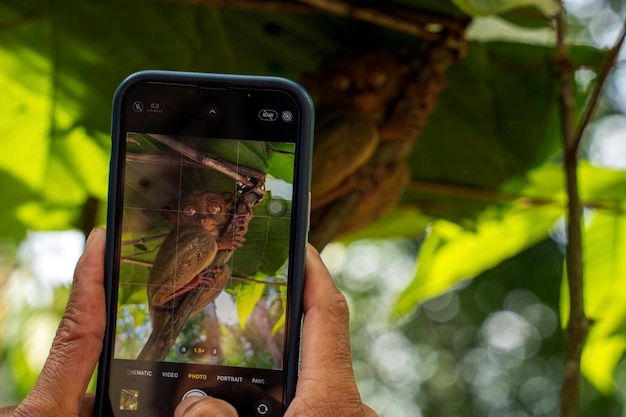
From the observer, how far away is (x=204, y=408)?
343 mm

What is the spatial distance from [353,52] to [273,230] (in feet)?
1.02

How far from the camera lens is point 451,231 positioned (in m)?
0.87

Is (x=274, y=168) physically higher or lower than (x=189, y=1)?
lower

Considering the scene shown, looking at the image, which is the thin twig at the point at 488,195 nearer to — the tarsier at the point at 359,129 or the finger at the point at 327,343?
the tarsier at the point at 359,129

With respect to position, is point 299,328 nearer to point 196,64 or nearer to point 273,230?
point 273,230

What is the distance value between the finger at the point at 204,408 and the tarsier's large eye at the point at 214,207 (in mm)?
84

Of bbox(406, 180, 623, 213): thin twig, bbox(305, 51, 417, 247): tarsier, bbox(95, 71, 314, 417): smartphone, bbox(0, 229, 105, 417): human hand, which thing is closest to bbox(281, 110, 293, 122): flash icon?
bbox(95, 71, 314, 417): smartphone

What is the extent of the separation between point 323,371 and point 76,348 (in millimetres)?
102

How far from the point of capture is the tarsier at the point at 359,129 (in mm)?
605

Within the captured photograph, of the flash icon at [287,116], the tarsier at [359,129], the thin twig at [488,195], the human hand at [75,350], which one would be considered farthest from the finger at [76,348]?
the thin twig at [488,195]

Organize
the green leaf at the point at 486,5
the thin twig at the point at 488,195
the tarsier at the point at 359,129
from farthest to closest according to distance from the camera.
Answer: the thin twig at the point at 488,195 < the tarsier at the point at 359,129 < the green leaf at the point at 486,5

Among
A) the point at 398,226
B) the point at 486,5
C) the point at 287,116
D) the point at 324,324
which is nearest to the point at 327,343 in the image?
the point at 324,324

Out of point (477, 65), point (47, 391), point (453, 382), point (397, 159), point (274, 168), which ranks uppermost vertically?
point (453, 382)

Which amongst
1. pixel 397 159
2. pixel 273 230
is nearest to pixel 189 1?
pixel 397 159
